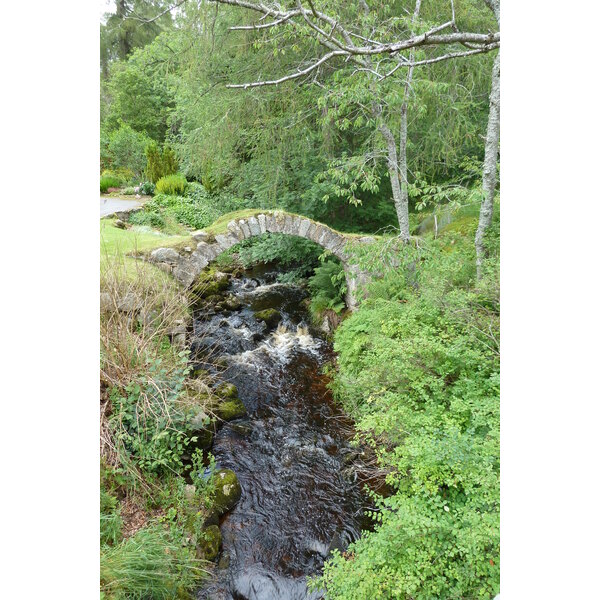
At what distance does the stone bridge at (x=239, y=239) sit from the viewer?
7.11 metres

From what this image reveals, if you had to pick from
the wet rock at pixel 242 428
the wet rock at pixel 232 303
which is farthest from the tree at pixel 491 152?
the wet rock at pixel 232 303

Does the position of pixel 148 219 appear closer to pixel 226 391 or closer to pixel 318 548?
pixel 226 391

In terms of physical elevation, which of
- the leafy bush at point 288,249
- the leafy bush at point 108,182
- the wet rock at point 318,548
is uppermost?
the leafy bush at point 108,182

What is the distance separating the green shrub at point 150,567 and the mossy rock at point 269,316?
5673 mm

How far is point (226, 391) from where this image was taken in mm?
6434

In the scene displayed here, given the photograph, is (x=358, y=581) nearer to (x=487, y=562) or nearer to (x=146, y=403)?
(x=487, y=562)

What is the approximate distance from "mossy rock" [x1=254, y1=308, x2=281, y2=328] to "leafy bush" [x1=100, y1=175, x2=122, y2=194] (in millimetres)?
10082

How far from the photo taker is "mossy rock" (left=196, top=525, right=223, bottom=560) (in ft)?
12.8

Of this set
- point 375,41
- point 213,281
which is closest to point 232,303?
point 213,281

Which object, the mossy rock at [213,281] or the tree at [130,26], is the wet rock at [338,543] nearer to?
the tree at [130,26]

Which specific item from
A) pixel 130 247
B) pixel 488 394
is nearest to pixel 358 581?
pixel 488 394

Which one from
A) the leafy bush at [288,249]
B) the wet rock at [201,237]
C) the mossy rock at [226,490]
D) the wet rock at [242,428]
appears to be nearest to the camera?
the mossy rock at [226,490]

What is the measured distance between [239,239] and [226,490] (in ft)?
14.4

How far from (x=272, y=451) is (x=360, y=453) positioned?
1206 millimetres
